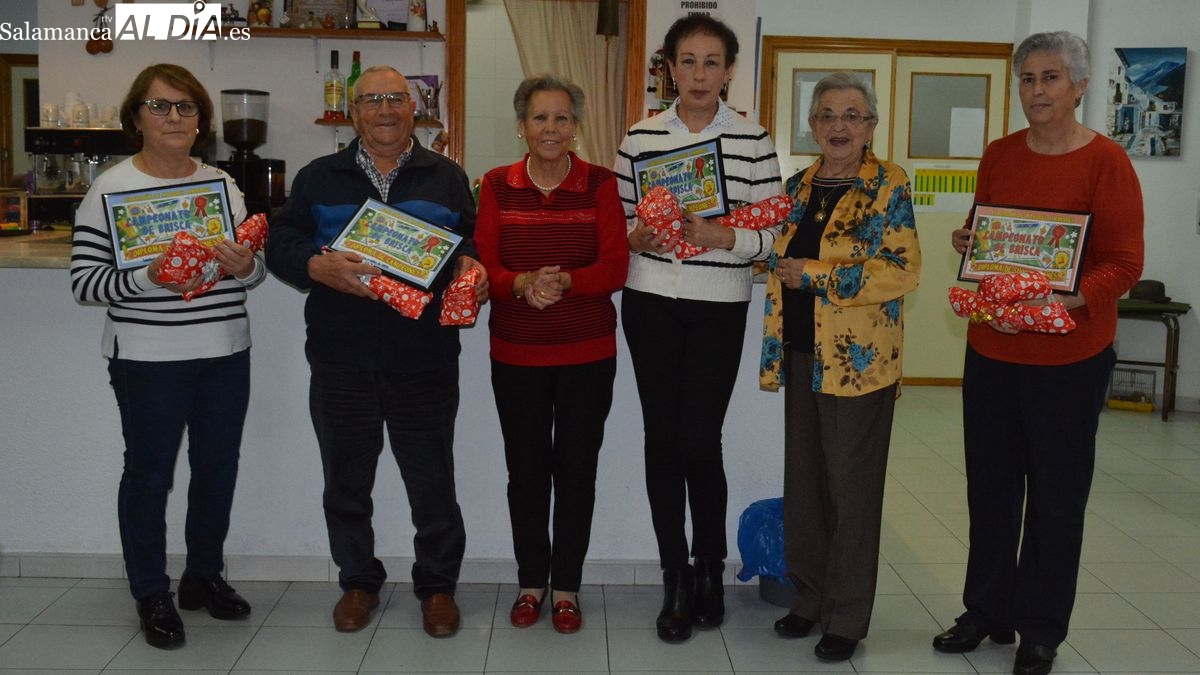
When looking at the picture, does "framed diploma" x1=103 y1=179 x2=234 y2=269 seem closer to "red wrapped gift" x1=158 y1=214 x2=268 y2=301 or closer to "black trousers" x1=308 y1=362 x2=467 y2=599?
"red wrapped gift" x1=158 y1=214 x2=268 y2=301

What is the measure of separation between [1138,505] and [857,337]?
2499 mm

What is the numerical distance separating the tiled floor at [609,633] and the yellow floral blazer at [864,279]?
0.77 m

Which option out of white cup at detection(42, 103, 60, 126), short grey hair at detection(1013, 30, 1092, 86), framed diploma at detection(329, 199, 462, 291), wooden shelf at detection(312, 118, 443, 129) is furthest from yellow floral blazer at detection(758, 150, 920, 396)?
white cup at detection(42, 103, 60, 126)

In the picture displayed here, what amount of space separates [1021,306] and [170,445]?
2105 millimetres

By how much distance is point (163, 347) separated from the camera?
2.66m

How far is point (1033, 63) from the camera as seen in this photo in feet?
8.24

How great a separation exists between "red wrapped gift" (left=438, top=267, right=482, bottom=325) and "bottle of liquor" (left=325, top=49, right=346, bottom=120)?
3381 millimetres

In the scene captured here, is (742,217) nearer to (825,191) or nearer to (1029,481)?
(825,191)

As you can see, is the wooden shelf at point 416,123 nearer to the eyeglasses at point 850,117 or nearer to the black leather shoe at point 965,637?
the eyeglasses at point 850,117

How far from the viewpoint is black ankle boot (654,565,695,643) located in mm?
2863

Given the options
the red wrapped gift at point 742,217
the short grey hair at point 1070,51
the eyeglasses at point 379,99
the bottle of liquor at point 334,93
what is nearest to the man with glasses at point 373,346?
the eyeglasses at point 379,99

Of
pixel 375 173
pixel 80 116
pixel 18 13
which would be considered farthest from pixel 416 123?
pixel 18 13

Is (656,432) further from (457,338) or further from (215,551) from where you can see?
(215,551)

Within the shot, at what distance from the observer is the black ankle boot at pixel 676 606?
286cm
